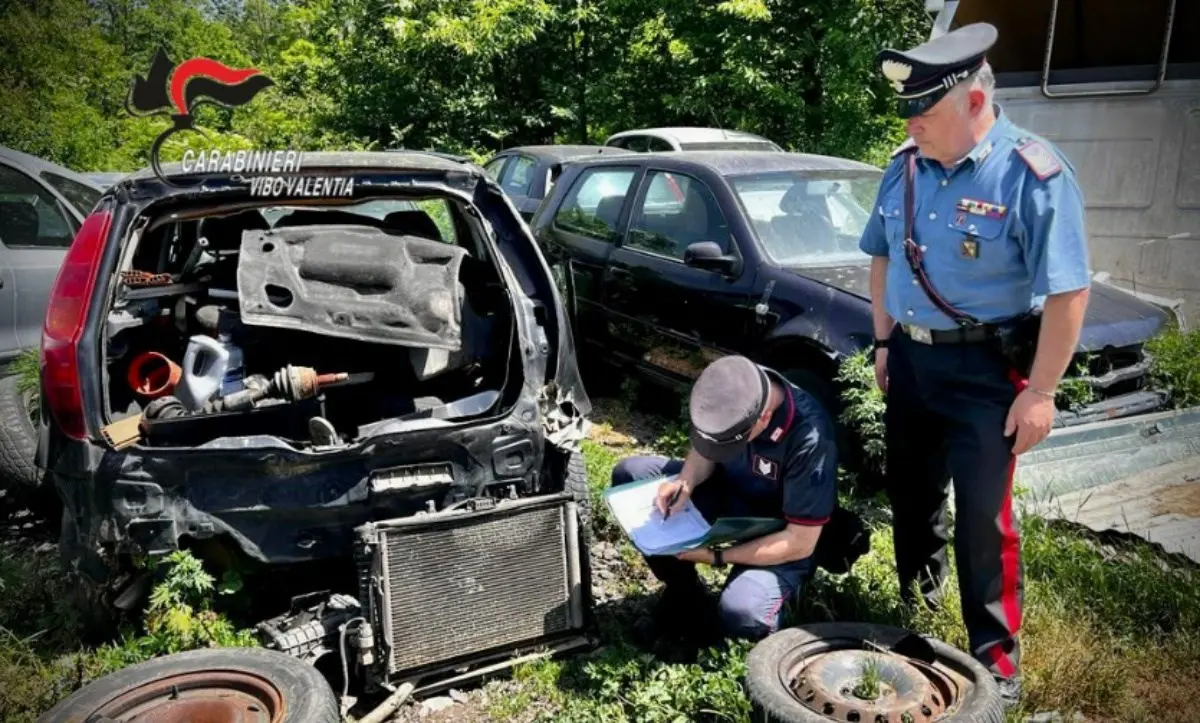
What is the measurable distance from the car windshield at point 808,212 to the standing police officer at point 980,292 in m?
1.86

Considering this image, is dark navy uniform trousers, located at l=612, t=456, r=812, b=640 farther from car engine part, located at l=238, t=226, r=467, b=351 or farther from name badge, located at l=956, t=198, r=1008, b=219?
name badge, located at l=956, t=198, r=1008, b=219

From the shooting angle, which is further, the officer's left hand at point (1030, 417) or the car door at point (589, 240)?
the car door at point (589, 240)

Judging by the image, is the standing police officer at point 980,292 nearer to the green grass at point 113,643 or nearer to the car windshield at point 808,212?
the car windshield at point 808,212

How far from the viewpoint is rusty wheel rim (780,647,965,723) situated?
2553mm

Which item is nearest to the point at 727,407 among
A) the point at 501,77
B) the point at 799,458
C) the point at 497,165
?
the point at 799,458

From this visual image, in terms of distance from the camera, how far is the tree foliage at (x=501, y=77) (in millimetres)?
12617

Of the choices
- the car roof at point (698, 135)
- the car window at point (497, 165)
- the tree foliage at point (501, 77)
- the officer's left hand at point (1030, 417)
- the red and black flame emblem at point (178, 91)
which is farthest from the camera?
the tree foliage at point (501, 77)

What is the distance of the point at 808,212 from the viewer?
5234 millimetres

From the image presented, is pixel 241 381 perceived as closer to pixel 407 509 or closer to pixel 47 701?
pixel 407 509

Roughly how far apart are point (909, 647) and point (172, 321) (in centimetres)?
294

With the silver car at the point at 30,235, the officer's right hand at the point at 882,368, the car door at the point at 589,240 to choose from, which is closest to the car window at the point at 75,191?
the silver car at the point at 30,235

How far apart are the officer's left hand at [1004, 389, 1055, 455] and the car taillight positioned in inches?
107

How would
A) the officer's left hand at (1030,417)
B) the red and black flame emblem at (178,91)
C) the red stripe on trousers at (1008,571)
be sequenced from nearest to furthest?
the officer's left hand at (1030,417) < the red stripe on trousers at (1008,571) < the red and black flame emblem at (178,91)

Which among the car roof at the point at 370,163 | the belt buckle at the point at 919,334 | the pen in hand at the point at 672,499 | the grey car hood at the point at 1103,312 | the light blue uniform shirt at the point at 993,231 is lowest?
the pen in hand at the point at 672,499
